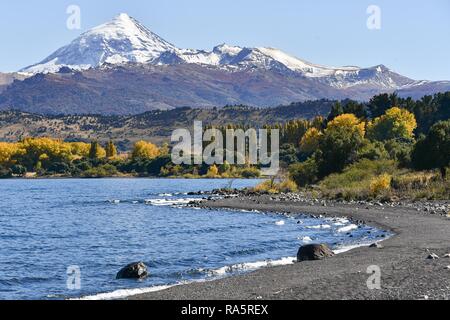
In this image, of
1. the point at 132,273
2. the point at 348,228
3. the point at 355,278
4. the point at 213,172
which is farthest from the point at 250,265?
the point at 213,172

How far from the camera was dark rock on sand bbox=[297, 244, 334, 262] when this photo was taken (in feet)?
100

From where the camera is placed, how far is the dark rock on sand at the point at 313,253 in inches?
1200

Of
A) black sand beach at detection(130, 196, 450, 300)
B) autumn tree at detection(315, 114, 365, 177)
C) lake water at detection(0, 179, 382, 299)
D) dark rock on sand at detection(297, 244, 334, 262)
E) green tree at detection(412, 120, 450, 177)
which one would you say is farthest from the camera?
autumn tree at detection(315, 114, 365, 177)

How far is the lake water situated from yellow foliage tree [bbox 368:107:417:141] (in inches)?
2379

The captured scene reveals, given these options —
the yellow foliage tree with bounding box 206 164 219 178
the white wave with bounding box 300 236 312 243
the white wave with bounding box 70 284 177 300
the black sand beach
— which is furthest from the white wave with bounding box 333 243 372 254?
the yellow foliage tree with bounding box 206 164 219 178

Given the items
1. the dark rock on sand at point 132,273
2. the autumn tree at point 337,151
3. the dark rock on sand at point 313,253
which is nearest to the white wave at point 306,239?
the dark rock on sand at point 313,253

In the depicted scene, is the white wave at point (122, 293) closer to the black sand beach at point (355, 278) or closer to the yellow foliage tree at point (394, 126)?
the black sand beach at point (355, 278)

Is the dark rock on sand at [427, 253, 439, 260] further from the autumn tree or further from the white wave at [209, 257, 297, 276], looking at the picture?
the autumn tree

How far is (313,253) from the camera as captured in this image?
100ft

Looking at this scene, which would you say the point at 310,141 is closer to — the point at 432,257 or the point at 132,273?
the point at 432,257

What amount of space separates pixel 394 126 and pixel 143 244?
289ft

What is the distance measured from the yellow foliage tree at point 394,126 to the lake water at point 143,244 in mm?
60432

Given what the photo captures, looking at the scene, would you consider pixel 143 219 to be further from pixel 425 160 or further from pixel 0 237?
pixel 425 160

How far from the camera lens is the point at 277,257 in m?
34.2
